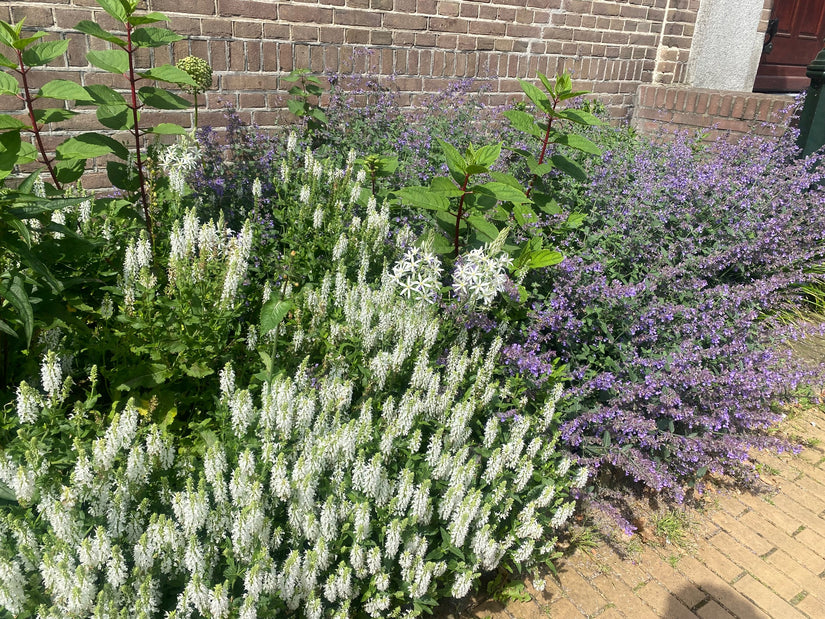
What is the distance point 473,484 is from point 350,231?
147cm

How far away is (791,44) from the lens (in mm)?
8609

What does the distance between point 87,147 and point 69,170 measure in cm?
24

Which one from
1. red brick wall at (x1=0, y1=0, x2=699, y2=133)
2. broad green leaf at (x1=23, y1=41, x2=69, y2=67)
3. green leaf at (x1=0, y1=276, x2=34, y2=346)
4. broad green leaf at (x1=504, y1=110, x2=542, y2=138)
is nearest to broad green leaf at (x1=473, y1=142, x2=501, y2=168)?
broad green leaf at (x1=504, y1=110, x2=542, y2=138)

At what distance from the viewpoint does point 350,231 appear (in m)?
3.10

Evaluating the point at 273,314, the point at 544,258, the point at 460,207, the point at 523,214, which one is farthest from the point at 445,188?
the point at 273,314

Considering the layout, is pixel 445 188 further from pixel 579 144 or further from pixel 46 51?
pixel 46 51

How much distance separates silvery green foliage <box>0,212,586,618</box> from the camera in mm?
1690

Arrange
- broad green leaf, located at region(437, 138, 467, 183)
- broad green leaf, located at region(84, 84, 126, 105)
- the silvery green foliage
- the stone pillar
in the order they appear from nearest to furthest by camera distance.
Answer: the silvery green foliage < broad green leaf, located at region(84, 84, 126, 105) < broad green leaf, located at region(437, 138, 467, 183) < the stone pillar

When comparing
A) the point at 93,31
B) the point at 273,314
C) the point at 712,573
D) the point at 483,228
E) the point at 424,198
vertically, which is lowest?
the point at 712,573

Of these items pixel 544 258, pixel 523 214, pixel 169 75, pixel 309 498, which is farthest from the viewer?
pixel 523 214

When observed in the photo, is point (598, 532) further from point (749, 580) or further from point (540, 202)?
point (540, 202)

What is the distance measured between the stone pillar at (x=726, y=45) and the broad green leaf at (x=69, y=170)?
7605mm

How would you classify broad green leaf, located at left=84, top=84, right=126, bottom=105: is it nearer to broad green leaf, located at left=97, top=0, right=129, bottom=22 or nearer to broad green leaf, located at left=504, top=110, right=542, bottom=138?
broad green leaf, located at left=97, top=0, right=129, bottom=22

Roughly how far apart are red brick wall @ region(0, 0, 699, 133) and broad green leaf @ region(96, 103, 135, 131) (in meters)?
1.70
